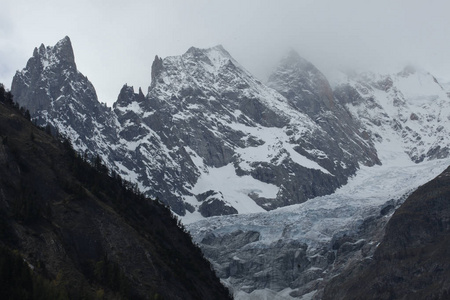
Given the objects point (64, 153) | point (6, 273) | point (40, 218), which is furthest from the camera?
→ point (64, 153)

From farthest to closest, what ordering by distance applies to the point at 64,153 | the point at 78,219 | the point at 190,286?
1. the point at 64,153
2. the point at 190,286
3. the point at 78,219

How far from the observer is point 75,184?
9250cm

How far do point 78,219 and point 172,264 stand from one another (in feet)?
43.2

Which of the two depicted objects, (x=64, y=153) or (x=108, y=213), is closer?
(x=108, y=213)

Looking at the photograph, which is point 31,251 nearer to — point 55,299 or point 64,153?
point 55,299

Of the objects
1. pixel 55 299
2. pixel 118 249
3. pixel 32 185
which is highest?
pixel 32 185

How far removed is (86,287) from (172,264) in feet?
67.8

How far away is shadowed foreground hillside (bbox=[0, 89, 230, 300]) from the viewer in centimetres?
7406

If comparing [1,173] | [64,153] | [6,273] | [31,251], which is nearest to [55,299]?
[6,273]

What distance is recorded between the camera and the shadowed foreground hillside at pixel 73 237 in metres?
74.1

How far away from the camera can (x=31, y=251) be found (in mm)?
76562

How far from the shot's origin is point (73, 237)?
84.4 metres

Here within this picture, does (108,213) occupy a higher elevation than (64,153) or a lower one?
lower

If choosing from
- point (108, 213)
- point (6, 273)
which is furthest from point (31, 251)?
point (108, 213)
